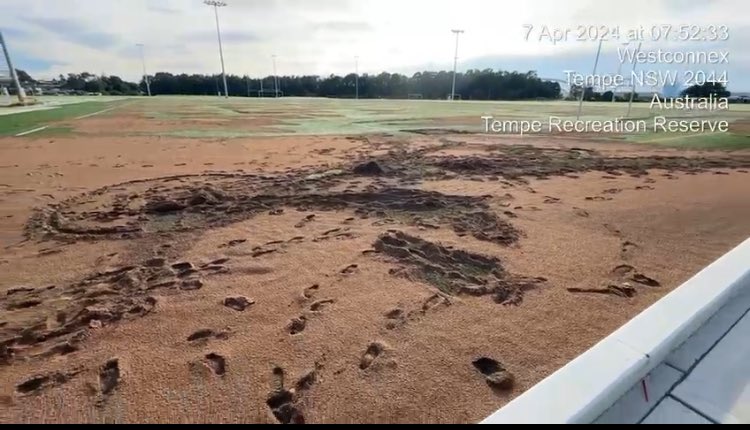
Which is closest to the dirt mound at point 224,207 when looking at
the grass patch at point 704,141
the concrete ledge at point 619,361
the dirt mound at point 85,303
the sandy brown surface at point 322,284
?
the sandy brown surface at point 322,284

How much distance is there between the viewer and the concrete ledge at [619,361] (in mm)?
1365

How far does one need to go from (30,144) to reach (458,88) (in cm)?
7052

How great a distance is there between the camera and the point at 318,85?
78.2 meters

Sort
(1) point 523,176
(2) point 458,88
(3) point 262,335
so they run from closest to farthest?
(3) point 262,335, (1) point 523,176, (2) point 458,88

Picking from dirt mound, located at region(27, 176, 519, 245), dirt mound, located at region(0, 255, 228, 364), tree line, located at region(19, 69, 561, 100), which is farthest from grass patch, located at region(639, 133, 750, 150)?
tree line, located at region(19, 69, 561, 100)

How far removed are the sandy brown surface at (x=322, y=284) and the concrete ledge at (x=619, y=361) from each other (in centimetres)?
59

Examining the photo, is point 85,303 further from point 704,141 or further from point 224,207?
point 704,141

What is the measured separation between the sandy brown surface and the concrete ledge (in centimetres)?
59

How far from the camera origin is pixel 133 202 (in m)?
5.57

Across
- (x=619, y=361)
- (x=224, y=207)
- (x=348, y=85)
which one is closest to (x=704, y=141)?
(x=224, y=207)
